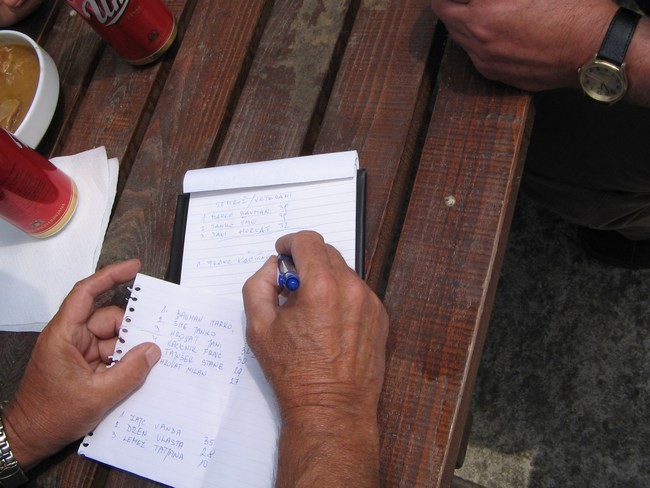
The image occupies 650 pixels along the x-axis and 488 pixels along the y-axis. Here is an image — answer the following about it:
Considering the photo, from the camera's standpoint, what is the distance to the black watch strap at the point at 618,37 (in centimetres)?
81

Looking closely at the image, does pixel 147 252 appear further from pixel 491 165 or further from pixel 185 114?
pixel 491 165

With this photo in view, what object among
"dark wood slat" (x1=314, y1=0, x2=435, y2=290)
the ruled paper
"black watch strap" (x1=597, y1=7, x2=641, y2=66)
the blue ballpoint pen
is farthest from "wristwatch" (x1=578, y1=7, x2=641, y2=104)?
the ruled paper

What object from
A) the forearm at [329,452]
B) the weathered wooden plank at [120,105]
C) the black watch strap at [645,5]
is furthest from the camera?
the weathered wooden plank at [120,105]

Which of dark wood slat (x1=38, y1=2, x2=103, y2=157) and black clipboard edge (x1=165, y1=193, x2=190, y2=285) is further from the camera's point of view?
dark wood slat (x1=38, y1=2, x2=103, y2=157)

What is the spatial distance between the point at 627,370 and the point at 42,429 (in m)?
1.15

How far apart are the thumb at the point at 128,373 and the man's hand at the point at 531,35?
0.60m

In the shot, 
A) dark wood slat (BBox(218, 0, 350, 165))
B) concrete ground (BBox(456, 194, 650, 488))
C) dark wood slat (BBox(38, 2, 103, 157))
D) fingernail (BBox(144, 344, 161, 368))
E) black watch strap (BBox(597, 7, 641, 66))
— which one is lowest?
concrete ground (BBox(456, 194, 650, 488))

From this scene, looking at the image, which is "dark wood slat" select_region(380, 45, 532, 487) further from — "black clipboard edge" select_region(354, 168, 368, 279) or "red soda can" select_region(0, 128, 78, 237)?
"red soda can" select_region(0, 128, 78, 237)

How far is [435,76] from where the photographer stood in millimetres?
947

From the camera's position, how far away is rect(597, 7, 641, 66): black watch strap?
81 centimetres

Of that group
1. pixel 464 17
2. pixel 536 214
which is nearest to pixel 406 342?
pixel 464 17

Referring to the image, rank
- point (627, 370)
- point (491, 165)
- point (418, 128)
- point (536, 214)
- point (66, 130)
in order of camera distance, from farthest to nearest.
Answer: point (536, 214), point (627, 370), point (66, 130), point (418, 128), point (491, 165)

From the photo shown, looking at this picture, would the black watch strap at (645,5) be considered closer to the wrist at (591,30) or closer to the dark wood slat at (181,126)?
the wrist at (591,30)

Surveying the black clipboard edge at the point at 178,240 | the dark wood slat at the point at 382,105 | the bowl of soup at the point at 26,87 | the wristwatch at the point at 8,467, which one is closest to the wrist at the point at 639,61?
the dark wood slat at the point at 382,105
